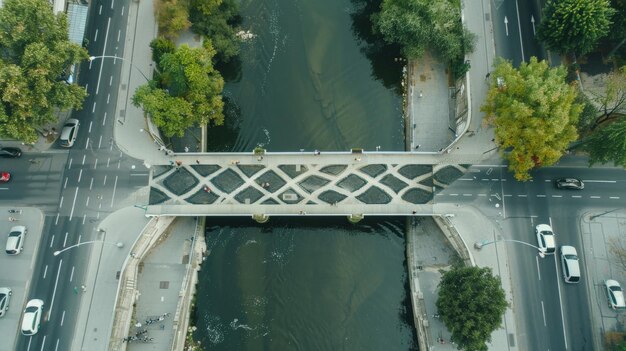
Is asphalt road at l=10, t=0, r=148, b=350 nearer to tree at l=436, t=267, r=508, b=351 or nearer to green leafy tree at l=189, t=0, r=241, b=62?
green leafy tree at l=189, t=0, r=241, b=62

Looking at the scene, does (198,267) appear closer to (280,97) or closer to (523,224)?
(280,97)

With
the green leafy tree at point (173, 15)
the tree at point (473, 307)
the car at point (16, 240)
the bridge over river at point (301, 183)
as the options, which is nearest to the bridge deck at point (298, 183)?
the bridge over river at point (301, 183)

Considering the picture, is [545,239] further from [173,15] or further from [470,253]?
[173,15]

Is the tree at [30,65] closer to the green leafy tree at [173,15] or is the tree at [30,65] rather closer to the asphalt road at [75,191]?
the asphalt road at [75,191]

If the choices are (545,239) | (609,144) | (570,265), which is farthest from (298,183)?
(609,144)

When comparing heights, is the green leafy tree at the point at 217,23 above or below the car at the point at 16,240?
above

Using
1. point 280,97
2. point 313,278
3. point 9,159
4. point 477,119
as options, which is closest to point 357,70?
point 280,97

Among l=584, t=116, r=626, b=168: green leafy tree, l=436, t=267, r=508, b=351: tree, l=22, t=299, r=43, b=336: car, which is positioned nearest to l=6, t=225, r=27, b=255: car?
l=22, t=299, r=43, b=336: car
